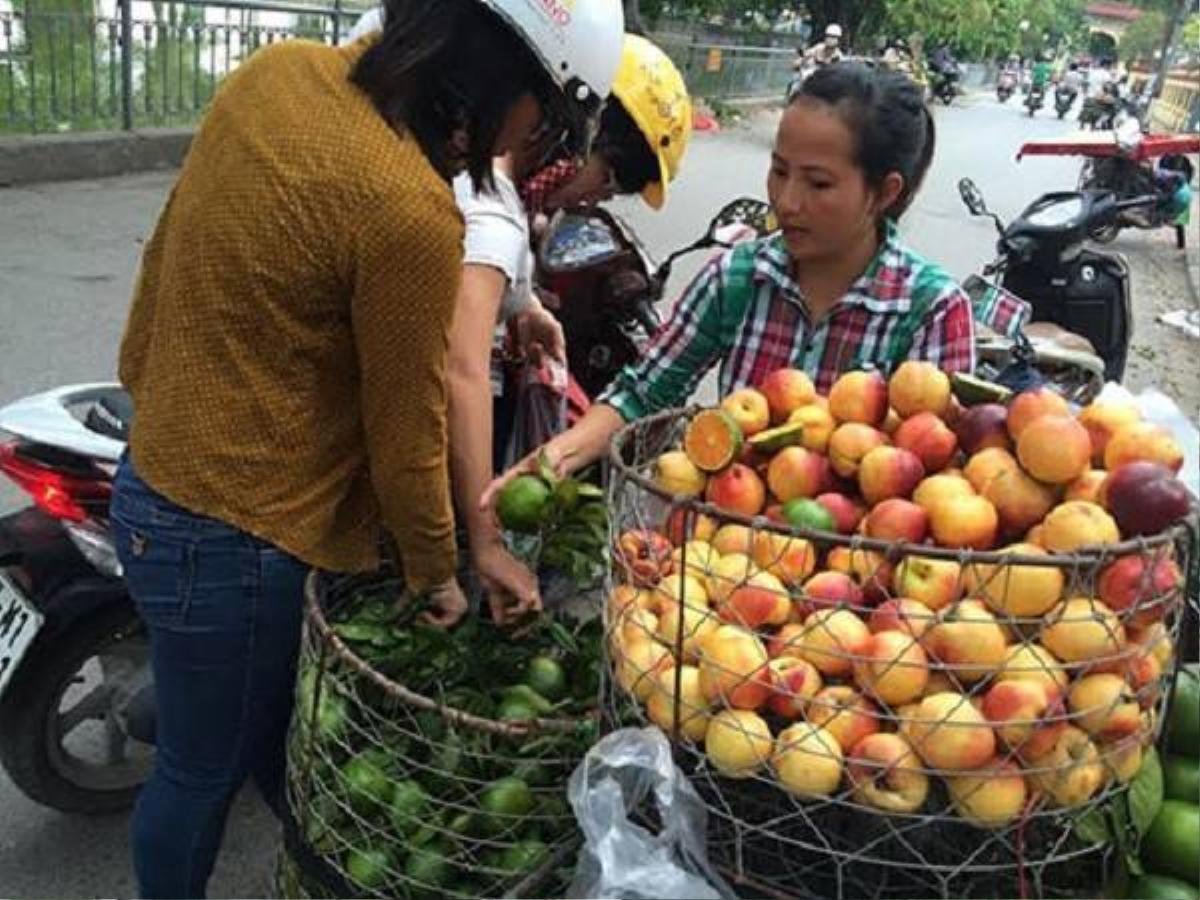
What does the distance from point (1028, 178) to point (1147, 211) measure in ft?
20.7

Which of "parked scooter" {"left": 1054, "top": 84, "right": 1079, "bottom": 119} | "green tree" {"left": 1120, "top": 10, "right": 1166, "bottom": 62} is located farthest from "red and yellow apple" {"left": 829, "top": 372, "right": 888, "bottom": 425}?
"green tree" {"left": 1120, "top": 10, "right": 1166, "bottom": 62}

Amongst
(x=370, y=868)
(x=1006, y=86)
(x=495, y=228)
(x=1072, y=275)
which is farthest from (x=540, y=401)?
(x=1006, y=86)

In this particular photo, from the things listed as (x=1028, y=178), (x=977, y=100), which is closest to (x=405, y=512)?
(x=1028, y=178)

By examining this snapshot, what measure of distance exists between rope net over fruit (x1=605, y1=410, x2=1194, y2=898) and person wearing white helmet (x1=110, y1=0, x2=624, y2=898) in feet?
1.39

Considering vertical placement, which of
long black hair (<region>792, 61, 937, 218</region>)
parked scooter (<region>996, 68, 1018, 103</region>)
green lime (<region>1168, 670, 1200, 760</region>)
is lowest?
parked scooter (<region>996, 68, 1018, 103</region>)

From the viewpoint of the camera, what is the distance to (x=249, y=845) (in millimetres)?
2711

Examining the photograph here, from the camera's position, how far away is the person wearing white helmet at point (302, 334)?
153 cm

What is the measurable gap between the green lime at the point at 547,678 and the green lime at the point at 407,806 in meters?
0.23

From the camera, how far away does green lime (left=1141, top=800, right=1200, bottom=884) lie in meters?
1.44

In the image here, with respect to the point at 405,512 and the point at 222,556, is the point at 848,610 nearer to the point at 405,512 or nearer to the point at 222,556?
the point at 405,512

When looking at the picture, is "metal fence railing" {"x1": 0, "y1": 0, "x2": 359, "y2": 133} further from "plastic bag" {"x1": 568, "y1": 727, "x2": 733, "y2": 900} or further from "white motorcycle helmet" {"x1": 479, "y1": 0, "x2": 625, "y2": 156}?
"plastic bag" {"x1": 568, "y1": 727, "x2": 733, "y2": 900}

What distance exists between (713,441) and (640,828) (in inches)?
17.4

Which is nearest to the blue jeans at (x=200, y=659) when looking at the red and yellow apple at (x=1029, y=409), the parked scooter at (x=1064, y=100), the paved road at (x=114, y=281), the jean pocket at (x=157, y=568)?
the jean pocket at (x=157, y=568)

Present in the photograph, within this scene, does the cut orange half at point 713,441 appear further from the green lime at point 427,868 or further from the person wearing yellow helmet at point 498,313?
the green lime at point 427,868
